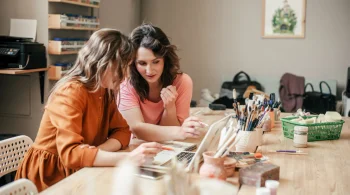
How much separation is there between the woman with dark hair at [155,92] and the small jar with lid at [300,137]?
434mm

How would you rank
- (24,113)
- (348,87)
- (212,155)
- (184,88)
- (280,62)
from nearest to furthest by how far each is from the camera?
(212,155) → (184,88) → (24,113) → (348,87) → (280,62)

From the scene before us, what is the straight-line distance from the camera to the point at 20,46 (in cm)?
393

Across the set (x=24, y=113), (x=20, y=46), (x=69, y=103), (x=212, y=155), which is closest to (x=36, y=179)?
(x=69, y=103)

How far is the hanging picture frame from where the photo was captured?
577cm

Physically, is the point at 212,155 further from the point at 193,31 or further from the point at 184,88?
the point at 193,31

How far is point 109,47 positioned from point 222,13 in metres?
4.29

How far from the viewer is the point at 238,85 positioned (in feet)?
19.2

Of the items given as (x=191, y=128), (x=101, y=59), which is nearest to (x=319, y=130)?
(x=191, y=128)

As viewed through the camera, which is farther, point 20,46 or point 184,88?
point 20,46

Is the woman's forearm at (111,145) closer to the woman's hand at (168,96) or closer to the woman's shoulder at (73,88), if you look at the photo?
the woman's shoulder at (73,88)

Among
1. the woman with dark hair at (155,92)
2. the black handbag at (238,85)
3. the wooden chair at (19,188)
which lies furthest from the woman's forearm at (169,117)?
the black handbag at (238,85)

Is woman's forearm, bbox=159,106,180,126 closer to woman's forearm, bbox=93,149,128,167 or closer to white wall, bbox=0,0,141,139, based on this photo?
woman's forearm, bbox=93,149,128,167

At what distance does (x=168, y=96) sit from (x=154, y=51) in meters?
0.27

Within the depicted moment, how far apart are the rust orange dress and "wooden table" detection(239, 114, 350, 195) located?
2.05 feet
